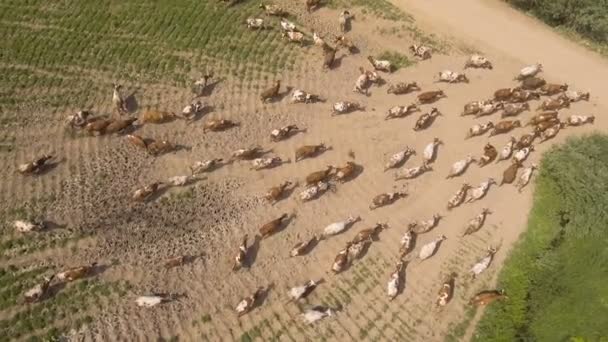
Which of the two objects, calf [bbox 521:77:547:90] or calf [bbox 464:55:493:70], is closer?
calf [bbox 521:77:547:90]

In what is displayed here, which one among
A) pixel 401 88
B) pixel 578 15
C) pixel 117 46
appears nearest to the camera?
pixel 117 46

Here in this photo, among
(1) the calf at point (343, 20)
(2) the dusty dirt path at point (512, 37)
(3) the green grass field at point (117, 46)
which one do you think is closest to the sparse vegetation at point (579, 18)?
(2) the dusty dirt path at point (512, 37)

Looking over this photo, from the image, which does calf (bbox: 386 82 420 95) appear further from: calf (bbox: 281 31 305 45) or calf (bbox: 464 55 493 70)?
calf (bbox: 281 31 305 45)

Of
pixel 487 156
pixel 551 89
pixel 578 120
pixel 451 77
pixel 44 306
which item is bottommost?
pixel 44 306

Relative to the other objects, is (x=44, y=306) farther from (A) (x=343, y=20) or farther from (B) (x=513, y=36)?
(B) (x=513, y=36)

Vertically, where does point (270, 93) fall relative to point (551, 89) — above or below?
below

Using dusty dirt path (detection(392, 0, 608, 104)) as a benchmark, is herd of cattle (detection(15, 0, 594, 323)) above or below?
below

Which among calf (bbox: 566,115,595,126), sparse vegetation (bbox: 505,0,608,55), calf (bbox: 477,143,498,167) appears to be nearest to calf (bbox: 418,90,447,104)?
calf (bbox: 477,143,498,167)

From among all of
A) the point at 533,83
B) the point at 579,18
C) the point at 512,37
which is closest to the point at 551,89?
the point at 533,83
